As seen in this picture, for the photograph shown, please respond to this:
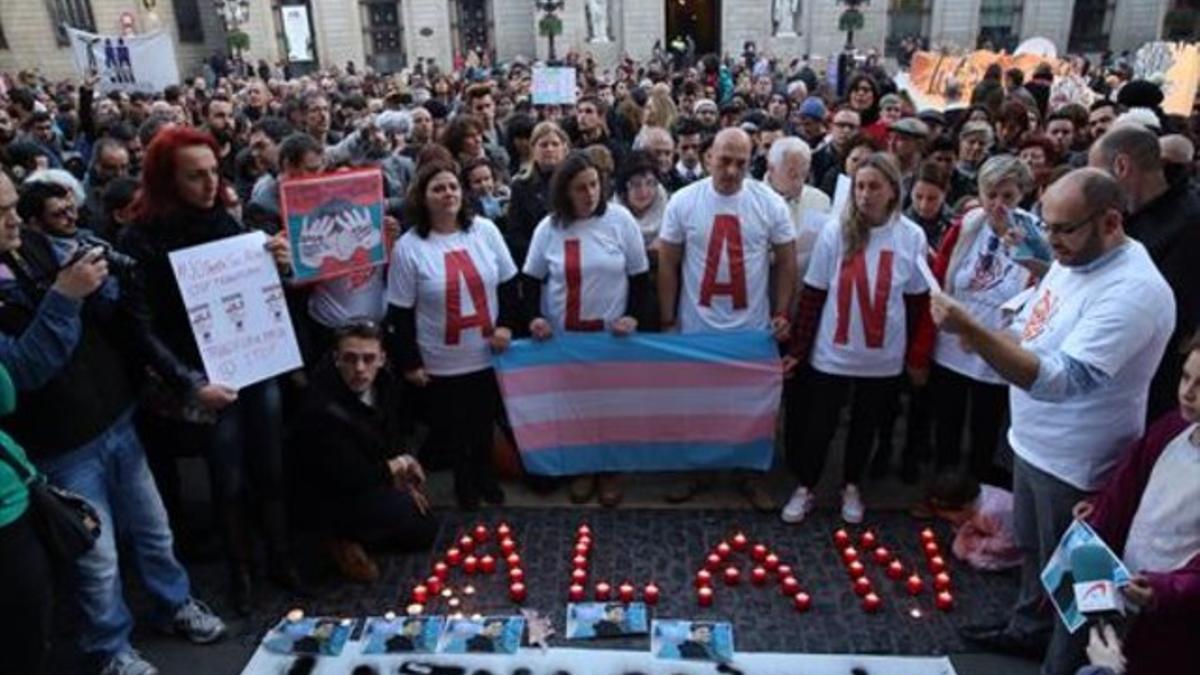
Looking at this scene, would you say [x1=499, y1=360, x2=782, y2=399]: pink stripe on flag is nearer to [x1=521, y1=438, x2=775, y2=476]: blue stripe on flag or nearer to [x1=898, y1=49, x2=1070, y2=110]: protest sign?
[x1=521, y1=438, x2=775, y2=476]: blue stripe on flag

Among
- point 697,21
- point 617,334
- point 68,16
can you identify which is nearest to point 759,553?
point 617,334

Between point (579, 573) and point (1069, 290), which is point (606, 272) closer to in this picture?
point (579, 573)

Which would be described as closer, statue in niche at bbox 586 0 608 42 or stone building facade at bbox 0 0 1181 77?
stone building facade at bbox 0 0 1181 77

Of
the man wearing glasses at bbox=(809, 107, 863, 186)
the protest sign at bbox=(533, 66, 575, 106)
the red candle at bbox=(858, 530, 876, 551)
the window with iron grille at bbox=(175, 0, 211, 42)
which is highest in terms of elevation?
the window with iron grille at bbox=(175, 0, 211, 42)

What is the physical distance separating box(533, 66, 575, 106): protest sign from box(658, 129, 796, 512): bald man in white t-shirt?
19.8 ft

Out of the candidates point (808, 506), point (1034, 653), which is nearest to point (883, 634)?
point (1034, 653)

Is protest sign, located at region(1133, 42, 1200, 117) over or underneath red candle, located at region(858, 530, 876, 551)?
over

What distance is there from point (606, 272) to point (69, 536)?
9.13ft

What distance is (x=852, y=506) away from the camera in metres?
4.92

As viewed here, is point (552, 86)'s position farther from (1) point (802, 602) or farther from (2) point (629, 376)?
(1) point (802, 602)

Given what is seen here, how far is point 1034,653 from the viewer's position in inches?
148

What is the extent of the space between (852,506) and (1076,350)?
2210 millimetres

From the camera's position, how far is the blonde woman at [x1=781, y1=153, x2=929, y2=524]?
14.7 feet

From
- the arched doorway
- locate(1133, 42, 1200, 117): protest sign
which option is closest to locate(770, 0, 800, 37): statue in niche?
the arched doorway
